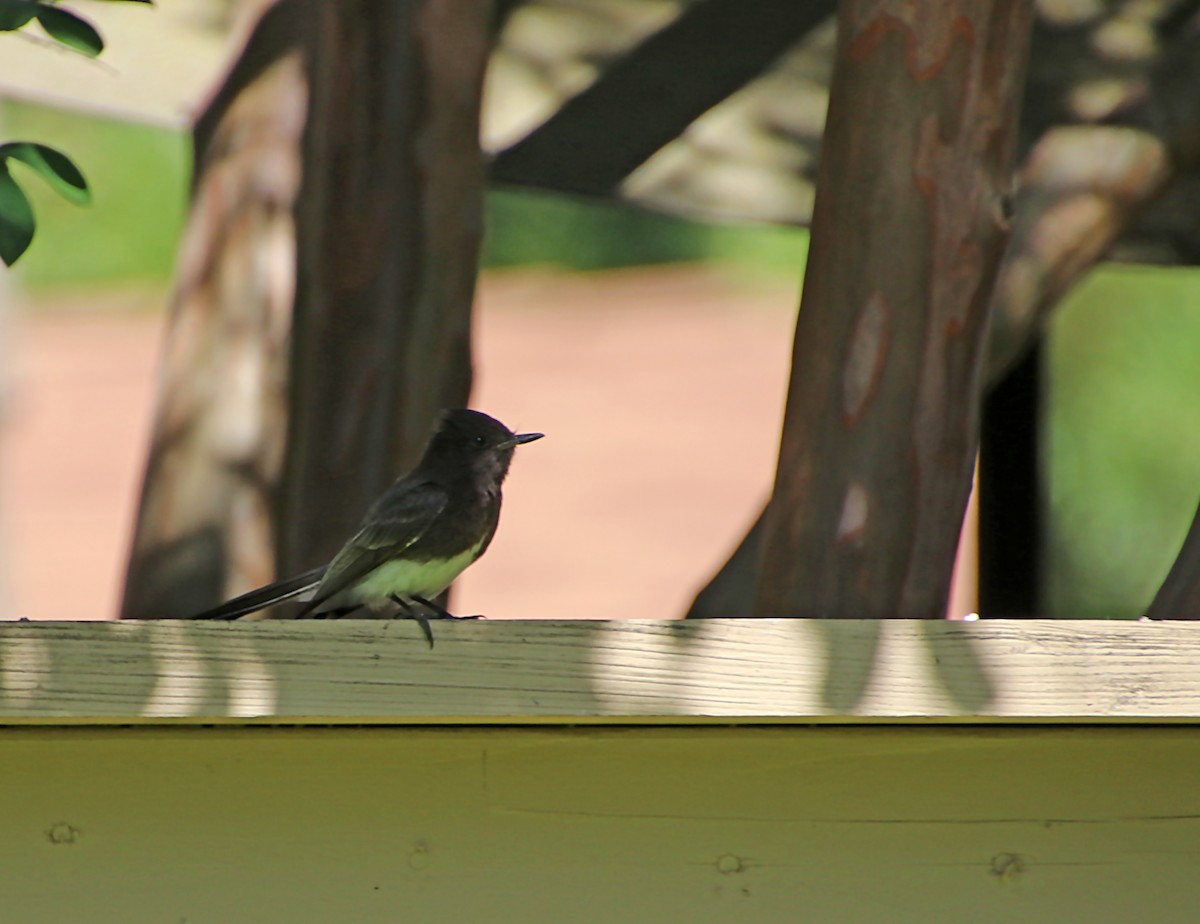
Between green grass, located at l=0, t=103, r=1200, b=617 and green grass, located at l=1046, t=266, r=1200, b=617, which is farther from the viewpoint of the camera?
green grass, located at l=1046, t=266, r=1200, b=617

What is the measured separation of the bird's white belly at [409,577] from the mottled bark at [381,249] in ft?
1.99

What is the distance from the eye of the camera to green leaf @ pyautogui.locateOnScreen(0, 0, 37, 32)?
1.96 meters

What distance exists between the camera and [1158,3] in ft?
13.4

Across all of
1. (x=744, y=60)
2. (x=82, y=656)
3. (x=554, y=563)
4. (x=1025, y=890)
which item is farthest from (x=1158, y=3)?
(x=554, y=563)

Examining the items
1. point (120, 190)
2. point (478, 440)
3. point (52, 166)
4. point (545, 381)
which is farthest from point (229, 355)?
point (545, 381)

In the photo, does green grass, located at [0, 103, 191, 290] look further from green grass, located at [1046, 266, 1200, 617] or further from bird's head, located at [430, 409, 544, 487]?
bird's head, located at [430, 409, 544, 487]

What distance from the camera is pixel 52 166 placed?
85.0 inches

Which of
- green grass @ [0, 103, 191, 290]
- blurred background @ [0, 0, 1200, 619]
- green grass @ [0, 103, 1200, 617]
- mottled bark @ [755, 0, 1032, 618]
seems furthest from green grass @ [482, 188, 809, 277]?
mottled bark @ [755, 0, 1032, 618]

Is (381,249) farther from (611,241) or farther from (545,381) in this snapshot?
(611,241)

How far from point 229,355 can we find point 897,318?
1.88 meters

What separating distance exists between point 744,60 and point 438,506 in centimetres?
183

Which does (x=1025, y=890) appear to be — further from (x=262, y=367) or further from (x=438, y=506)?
(x=262, y=367)

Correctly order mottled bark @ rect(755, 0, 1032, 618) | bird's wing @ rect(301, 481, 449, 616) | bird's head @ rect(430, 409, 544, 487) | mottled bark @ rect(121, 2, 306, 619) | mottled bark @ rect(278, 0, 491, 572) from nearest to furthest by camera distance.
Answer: mottled bark @ rect(755, 0, 1032, 618) → bird's wing @ rect(301, 481, 449, 616) → bird's head @ rect(430, 409, 544, 487) → mottled bark @ rect(278, 0, 491, 572) → mottled bark @ rect(121, 2, 306, 619)

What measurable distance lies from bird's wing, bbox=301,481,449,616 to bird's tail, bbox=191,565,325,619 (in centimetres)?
5
